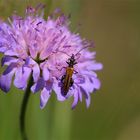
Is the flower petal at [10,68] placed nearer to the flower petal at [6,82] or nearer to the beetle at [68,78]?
the flower petal at [6,82]

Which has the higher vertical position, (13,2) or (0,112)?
(13,2)

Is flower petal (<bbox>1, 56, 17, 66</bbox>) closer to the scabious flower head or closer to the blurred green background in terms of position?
the scabious flower head

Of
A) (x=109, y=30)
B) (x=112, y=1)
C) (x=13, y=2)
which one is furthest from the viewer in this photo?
(x=109, y=30)

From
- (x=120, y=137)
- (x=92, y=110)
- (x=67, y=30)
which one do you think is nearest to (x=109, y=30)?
(x=92, y=110)

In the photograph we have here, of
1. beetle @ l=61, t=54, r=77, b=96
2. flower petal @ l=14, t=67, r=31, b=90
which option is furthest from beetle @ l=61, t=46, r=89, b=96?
flower petal @ l=14, t=67, r=31, b=90

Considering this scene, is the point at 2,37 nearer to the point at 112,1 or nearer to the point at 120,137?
the point at 120,137
